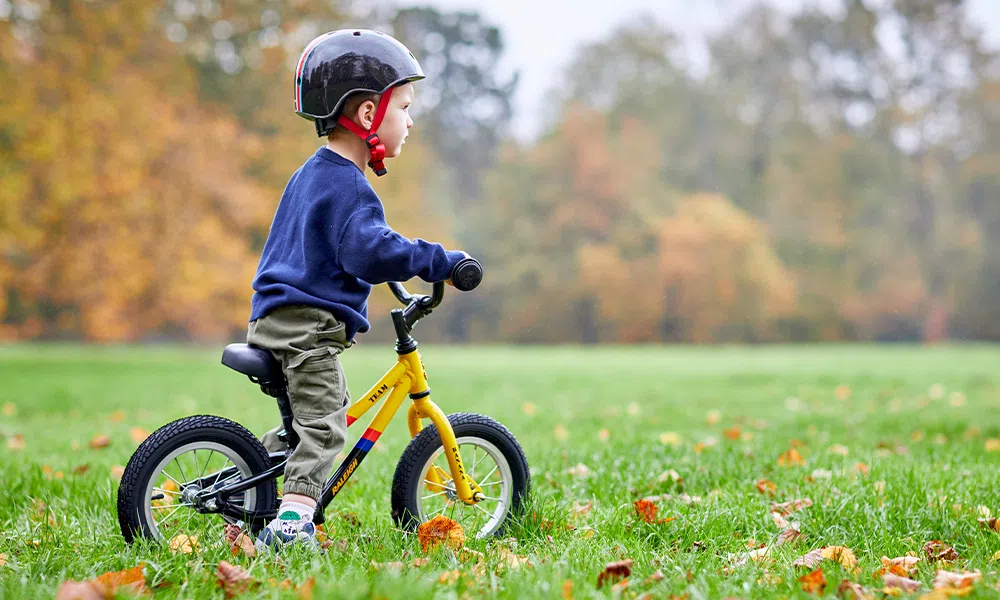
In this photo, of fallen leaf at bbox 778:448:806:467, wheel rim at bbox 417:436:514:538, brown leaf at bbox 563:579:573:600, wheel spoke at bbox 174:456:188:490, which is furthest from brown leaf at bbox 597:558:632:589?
fallen leaf at bbox 778:448:806:467

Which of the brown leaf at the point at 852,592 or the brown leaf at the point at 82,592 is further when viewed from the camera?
the brown leaf at the point at 852,592

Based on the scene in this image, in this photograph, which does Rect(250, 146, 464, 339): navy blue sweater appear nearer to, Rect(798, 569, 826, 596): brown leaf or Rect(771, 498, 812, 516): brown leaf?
Rect(798, 569, 826, 596): brown leaf

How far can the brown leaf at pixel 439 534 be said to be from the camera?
107 inches

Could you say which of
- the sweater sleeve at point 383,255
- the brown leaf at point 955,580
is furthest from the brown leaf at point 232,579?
the brown leaf at point 955,580

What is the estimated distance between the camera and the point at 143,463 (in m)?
2.60

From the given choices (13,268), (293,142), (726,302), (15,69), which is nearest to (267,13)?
(293,142)

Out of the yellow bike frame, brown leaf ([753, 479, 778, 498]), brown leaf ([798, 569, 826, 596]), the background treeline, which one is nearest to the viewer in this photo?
brown leaf ([798, 569, 826, 596])

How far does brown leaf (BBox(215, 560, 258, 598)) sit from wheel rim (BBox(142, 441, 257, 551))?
0.25 m

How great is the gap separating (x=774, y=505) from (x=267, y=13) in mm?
17481

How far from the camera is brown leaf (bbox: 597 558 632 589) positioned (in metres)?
2.41

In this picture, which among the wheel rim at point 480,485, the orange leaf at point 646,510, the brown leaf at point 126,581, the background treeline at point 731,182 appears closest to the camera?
the brown leaf at point 126,581

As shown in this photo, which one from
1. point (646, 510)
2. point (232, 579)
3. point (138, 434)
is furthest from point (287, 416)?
point (138, 434)

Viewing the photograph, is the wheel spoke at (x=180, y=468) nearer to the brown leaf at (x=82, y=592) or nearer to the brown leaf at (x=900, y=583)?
the brown leaf at (x=82, y=592)

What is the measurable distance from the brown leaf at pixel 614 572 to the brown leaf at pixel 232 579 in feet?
3.03
